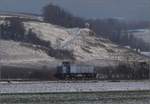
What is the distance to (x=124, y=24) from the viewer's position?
6900 centimetres

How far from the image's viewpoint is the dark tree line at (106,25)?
67.4m

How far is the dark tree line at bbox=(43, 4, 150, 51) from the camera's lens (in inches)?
2653

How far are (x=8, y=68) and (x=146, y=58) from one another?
612 inches

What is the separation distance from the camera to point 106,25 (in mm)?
69688

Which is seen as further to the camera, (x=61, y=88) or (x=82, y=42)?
(x=82, y=42)

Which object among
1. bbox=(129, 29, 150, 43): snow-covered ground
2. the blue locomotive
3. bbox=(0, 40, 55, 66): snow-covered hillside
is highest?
bbox=(129, 29, 150, 43): snow-covered ground

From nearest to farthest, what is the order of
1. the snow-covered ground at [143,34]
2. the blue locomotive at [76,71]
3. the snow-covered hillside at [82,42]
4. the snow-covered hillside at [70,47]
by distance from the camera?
the blue locomotive at [76,71] → the snow-covered hillside at [70,47] → the snow-covered ground at [143,34] → the snow-covered hillside at [82,42]

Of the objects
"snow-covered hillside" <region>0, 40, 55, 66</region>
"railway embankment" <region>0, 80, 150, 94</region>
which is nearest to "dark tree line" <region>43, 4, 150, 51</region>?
"snow-covered hillside" <region>0, 40, 55, 66</region>

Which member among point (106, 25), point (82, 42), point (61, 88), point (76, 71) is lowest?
point (76, 71)

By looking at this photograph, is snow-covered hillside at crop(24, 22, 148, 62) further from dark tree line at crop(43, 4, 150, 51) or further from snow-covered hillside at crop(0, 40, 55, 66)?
snow-covered hillside at crop(0, 40, 55, 66)

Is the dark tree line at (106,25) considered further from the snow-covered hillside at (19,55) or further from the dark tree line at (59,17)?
the snow-covered hillside at (19,55)

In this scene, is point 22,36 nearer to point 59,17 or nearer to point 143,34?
point 59,17

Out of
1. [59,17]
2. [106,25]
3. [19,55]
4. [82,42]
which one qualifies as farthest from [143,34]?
[19,55]

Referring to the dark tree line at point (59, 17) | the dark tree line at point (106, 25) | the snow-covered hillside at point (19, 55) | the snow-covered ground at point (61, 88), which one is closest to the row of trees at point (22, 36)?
the snow-covered hillside at point (19, 55)
